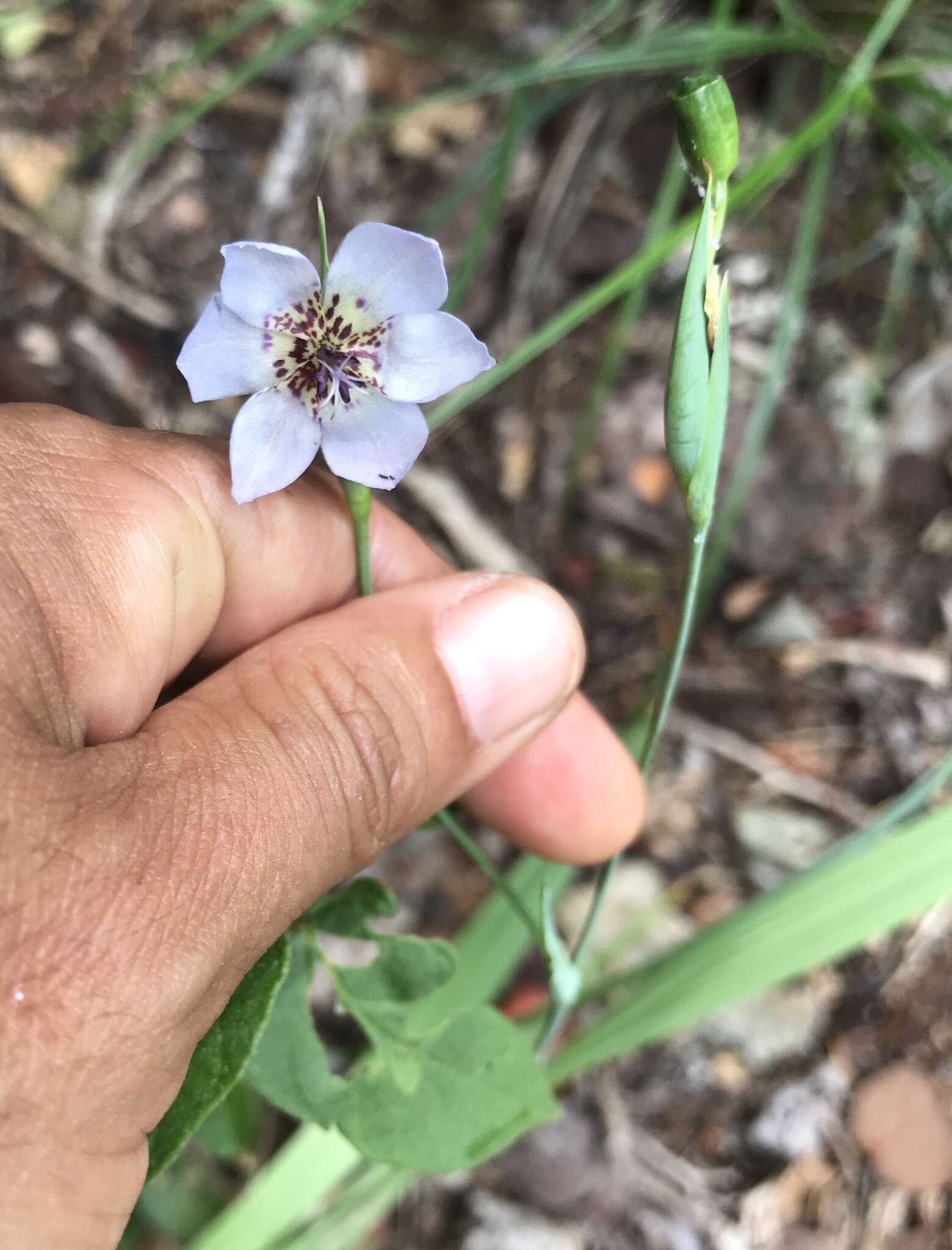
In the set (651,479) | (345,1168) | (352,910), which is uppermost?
(352,910)

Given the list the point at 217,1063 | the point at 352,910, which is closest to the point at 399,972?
the point at 352,910

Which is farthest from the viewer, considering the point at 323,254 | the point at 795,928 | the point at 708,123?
the point at 795,928

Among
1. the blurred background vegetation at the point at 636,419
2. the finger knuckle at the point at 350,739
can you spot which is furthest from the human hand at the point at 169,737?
the blurred background vegetation at the point at 636,419

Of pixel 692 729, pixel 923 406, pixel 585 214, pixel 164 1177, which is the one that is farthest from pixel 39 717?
pixel 923 406

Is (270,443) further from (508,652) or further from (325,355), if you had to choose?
(508,652)

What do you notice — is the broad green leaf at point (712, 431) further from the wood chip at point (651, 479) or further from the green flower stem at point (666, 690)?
the wood chip at point (651, 479)

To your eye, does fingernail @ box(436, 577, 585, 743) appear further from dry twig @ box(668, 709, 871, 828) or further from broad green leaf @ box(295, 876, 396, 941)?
dry twig @ box(668, 709, 871, 828)

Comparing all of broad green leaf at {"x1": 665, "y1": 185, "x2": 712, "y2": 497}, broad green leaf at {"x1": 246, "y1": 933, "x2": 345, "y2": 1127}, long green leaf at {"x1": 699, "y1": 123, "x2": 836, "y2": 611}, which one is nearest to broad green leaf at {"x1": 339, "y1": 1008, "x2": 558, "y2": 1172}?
broad green leaf at {"x1": 246, "y1": 933, "x2": 345, "y2": 1127}
